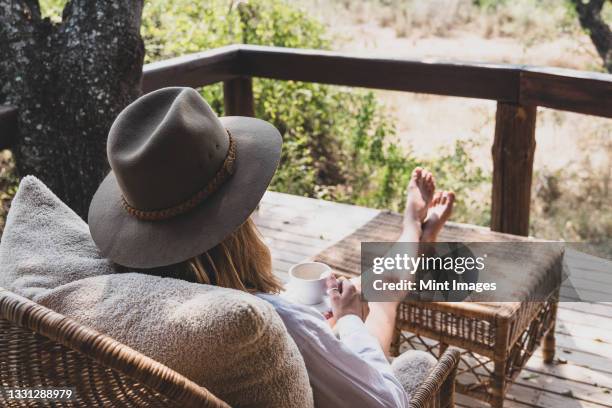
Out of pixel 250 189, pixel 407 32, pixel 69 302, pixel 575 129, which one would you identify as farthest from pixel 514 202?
pixel 407 32

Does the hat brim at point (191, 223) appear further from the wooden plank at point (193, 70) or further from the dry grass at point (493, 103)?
the dry grass at point (493, 103)

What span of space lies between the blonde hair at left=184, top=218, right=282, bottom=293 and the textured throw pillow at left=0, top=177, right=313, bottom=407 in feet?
0.55

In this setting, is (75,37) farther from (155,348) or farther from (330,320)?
(155,348)

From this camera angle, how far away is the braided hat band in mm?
1167

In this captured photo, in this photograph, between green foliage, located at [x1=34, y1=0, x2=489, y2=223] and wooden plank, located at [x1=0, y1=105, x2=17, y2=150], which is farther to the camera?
green foliage, located at [x1=34, y1=0, x2=489, y2=223]

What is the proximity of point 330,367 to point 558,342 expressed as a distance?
5.52 feet

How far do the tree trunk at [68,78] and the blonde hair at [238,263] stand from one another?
1277 millimetres

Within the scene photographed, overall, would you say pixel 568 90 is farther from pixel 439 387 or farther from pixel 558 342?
pixel 439 387

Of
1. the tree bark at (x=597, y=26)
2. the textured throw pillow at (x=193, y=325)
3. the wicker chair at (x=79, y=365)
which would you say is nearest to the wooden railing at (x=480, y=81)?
the textured throw pillow at (x=193, y=325)

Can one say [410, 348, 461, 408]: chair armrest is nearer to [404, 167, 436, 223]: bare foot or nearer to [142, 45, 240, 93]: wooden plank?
[404, 167, 436, 223]: bare foot

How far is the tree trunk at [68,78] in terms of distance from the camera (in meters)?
2.29

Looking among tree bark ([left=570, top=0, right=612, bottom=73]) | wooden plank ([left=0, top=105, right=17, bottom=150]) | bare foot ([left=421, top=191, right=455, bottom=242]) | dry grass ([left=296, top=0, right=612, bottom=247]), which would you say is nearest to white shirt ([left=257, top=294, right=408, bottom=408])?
bare foot ([left=421, top=191, right=455, bottom=242])

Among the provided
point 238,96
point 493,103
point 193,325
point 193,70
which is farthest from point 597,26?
point 193,325

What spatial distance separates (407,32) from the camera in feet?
29.7
